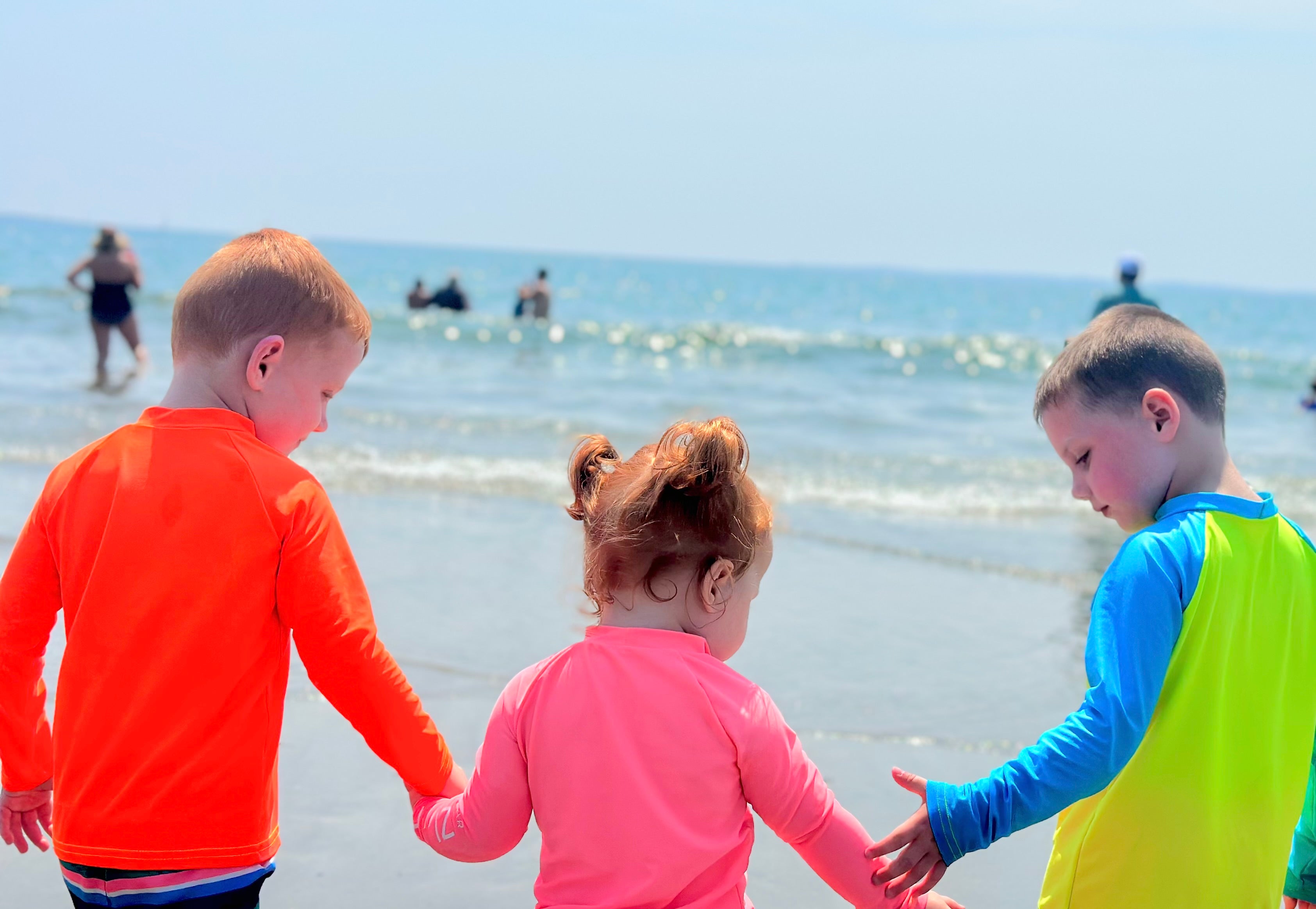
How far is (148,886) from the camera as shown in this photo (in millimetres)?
1669

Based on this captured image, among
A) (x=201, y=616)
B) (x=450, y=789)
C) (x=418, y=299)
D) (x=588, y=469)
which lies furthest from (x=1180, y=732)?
(x=418, y=299)

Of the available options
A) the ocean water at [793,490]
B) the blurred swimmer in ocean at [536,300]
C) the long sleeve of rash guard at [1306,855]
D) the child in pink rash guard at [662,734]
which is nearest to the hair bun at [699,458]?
the child in pink rash guard at [662,734]

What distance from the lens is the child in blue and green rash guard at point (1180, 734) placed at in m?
1.59

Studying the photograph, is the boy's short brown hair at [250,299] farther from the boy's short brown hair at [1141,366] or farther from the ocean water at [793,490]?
the ocean water at [793,490]

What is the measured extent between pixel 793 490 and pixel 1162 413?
6.44 m

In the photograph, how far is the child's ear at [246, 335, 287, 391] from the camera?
177cm

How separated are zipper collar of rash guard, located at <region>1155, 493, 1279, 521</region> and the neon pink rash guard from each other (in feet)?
2.09

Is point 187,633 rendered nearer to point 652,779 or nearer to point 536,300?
point 652,779

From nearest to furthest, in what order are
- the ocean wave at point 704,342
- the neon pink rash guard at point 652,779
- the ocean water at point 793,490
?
the neon pink rash guard at point 652,779, the ocean water at point 793,490, the ocean wave at point 704,342

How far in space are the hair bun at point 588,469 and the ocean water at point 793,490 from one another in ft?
4.05

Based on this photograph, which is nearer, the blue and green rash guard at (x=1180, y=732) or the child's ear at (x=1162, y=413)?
the blue and green rash guard at (x=1180, y=732)

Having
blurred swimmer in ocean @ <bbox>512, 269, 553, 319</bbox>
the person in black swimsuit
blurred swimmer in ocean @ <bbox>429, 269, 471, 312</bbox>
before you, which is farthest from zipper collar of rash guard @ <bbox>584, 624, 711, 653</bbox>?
blurred swimmer in ocean @ <bbox>512, 269, 553, 319</bbox>

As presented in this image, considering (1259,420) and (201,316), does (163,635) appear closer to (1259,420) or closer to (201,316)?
(201,316)

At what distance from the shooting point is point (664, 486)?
1.59 meters
